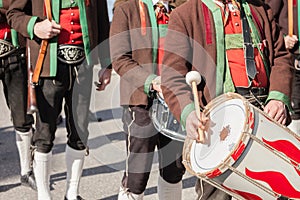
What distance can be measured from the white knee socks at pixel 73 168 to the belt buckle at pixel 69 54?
0.64m

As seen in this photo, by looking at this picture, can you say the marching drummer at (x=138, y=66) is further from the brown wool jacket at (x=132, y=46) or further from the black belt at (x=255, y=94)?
the black belt at (x=255, y=94)

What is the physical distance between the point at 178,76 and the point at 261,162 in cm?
59

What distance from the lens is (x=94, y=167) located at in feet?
18.1

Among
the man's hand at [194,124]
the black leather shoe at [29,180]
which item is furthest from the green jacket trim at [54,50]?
the man's hand at [194,124]

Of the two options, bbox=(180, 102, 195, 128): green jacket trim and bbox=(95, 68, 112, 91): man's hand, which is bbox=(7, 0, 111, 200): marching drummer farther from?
bbox=(180, 102, 195, 128): green jacket trim

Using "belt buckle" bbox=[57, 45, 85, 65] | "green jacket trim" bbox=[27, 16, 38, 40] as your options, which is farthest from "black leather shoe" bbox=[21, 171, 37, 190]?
"green jacket trim" bbox=[27, 16, 38, 40]

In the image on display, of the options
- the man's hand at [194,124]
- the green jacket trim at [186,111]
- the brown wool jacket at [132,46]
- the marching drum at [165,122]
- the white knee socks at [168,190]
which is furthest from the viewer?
the white knee socks at [168,190]

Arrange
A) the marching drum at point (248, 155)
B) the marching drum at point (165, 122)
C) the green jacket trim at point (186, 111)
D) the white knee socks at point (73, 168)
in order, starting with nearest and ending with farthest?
the marching drum at point (248, 155), the green jacket trim at point (186, 111), the marching drum at point (165, 122), the white knee socks at point (73, 168)

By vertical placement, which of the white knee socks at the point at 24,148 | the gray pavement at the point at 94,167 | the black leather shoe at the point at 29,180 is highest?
the white knee socks at the point at 24,148

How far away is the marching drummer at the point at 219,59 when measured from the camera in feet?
9.75

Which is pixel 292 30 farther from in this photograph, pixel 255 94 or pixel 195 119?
pixel 195 119

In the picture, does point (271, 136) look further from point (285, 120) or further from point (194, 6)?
point (194, 6)

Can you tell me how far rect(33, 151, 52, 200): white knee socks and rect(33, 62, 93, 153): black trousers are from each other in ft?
0.14

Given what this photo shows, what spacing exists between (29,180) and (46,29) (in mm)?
1419
